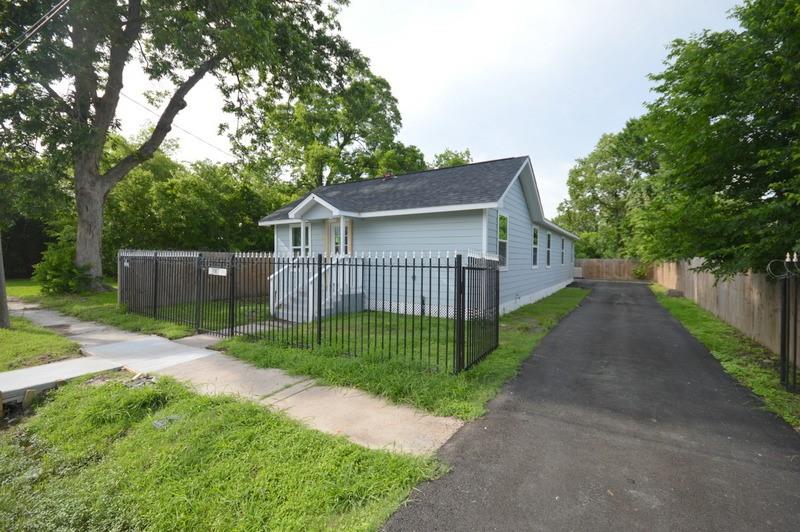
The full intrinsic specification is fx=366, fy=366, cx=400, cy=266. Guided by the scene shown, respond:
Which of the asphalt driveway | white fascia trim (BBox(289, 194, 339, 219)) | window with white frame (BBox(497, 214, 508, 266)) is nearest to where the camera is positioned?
the asphalt driveway

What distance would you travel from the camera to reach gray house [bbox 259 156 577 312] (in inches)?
393

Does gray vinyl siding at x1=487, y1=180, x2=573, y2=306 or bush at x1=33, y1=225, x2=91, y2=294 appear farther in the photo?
bush at x1=33, y1=225, x2=91, y2=294

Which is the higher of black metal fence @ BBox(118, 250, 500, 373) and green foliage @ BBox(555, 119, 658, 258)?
green foliage @ BBox(555, 119, 658, 258)

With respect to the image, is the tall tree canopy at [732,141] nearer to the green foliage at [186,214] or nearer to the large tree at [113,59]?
the large tree at [113,59]

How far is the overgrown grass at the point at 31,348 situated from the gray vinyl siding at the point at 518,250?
9137mm

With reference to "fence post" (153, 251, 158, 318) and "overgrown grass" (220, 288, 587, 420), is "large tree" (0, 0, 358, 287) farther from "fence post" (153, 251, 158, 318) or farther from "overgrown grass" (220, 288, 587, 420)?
"overgrown grass" (220, 288, 587, 420)

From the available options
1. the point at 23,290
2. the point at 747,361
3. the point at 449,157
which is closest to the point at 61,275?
the point at 23,290

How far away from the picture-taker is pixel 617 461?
3.09m

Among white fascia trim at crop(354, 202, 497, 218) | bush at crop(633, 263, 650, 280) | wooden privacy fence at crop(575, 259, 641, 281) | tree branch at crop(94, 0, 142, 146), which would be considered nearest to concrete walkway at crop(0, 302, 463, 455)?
white fascia trim at crop(354, 202, 497, 218)

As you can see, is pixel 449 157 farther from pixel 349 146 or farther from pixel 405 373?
pixel 405 373

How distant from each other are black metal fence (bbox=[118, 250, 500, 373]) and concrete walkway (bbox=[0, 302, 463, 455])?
1.06 metres

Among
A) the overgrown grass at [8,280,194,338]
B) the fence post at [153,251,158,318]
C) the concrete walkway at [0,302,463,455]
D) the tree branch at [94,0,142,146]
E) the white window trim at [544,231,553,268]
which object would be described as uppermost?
the tree branch at [94,0,142,146]

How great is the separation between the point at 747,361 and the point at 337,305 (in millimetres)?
7163

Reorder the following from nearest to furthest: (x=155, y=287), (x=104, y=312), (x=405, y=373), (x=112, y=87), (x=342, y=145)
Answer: (x=405, y=373) < (x=155, y=287) < (x=104, y=312) < (x=112, y=87) < (x=342, y=145)
